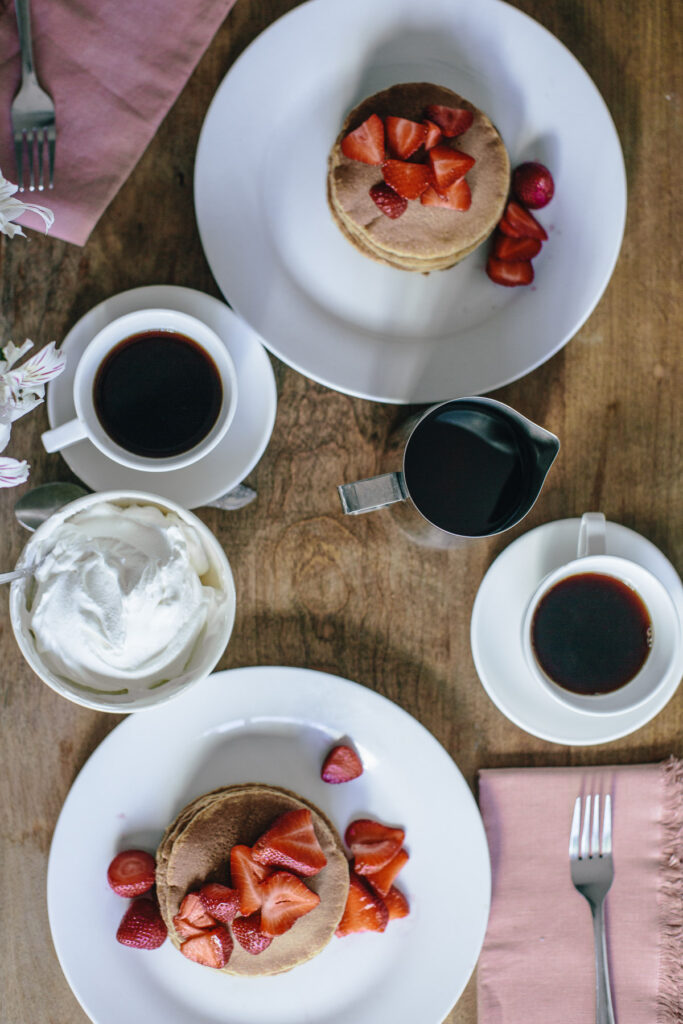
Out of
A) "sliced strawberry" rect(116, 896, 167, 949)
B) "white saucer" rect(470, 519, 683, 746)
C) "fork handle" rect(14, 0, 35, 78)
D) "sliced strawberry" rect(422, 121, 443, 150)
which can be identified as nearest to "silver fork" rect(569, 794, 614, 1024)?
"white saucer" rect(470, 519, 683, 746)

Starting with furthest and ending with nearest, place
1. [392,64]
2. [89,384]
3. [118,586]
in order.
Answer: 1. [392,64]
2. [89,384]
3. [118,586]

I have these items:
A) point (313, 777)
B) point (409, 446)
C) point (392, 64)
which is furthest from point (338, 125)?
point (313, 777)

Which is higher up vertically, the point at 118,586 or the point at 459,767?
the point at 118,586

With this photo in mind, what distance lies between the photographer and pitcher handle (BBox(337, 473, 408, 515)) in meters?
1.08

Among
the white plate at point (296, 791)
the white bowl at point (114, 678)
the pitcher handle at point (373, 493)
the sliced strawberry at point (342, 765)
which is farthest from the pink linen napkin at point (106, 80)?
the sliced strawberry at point (342, 765)

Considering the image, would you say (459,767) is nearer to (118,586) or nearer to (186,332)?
(118,586)

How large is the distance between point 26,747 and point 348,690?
1.69 feet

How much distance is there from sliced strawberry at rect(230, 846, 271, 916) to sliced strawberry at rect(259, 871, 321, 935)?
0.01m

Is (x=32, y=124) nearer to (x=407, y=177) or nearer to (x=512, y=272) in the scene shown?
(x=407, y=177)

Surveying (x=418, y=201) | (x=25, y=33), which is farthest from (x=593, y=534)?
(x=25, y=33)

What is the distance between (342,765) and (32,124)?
1.09 metres

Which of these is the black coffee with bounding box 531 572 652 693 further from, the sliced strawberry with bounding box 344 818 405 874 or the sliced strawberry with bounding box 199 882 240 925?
the sliced strawberry with bounding box 199 882 240 925

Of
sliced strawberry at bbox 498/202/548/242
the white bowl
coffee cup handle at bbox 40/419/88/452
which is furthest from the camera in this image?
sliced strawberry at bbox 498/202/548/242

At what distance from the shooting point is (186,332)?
1.12 metres
